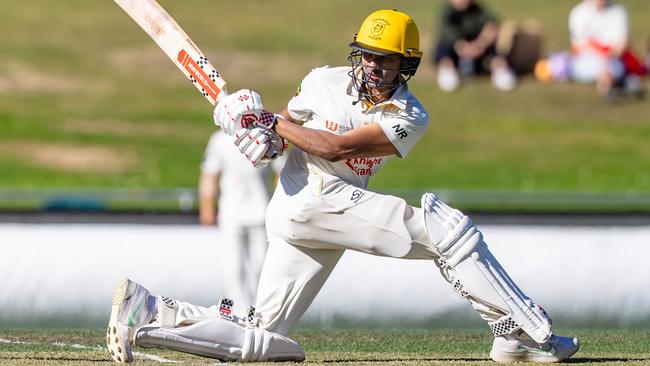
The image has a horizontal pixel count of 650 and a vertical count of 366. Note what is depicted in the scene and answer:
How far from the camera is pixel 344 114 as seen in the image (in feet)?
20.9

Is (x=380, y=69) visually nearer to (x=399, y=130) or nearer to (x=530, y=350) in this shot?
(x=399, y=130)

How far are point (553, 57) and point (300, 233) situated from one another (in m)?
13.1

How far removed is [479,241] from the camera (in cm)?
627

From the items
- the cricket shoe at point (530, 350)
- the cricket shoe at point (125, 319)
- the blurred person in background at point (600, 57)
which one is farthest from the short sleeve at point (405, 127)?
the blurred person in background at point (600, 57)

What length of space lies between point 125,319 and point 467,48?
12602 millimetres

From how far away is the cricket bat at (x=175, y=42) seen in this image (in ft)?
21.7

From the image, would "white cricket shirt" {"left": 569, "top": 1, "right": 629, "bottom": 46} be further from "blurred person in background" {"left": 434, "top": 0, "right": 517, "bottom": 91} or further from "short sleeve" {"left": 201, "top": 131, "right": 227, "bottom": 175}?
"short sleeve" {"left": 201, "top": 131, "right": 227, "bottom": 175}

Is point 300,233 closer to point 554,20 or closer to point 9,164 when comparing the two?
point 9,164

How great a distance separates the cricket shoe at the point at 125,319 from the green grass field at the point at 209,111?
10455 mm

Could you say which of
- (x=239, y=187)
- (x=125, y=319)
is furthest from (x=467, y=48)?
(x=125, y=319)

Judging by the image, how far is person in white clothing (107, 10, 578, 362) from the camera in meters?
6.21

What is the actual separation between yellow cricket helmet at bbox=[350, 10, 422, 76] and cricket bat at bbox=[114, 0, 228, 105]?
74 centimetres

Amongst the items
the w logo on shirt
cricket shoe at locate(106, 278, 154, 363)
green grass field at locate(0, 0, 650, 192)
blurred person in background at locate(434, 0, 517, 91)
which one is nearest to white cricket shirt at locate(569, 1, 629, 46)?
blurred person in background at locate(434, 0, 517, 91)

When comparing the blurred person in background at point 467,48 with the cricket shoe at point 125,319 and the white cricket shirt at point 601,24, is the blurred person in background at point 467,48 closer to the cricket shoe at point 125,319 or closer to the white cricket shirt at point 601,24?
the white cricket shirt at point 601,24
